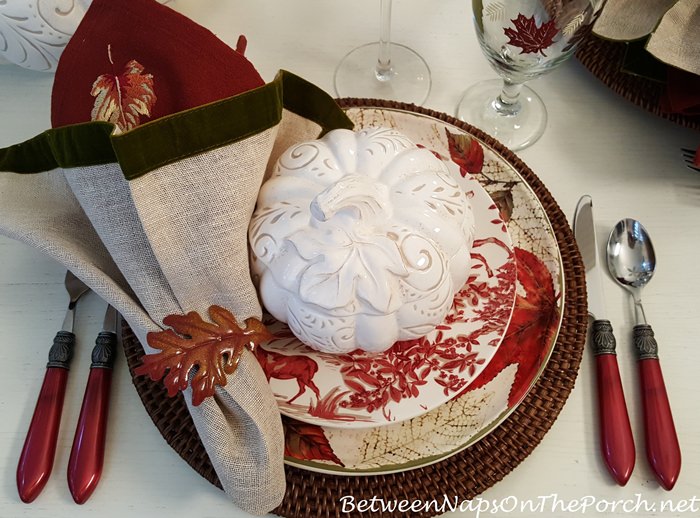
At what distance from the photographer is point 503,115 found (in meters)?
0.63

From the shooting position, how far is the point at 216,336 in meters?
0.40

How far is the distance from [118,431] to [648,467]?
0.40 metres

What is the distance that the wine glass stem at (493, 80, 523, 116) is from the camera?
2.00 feet

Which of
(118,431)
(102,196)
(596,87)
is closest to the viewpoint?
(102,196)

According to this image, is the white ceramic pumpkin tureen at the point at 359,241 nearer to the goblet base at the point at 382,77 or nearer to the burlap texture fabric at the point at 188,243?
the burlap texture fabric at the point at 188,243

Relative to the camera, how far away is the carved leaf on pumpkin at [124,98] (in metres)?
0.38

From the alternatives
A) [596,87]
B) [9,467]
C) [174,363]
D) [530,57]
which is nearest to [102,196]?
[174,363]

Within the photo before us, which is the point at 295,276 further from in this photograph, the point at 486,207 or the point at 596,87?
the point at 596,87

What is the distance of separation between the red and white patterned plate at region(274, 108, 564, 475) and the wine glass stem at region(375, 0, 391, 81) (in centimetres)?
15

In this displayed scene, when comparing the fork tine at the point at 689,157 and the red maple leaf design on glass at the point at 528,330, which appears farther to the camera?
the fork tine at the point at 689,157

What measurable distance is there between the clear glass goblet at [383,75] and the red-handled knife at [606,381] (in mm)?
227

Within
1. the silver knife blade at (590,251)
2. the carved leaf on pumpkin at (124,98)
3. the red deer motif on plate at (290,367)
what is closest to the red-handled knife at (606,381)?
the silver knife blade at (590,251)

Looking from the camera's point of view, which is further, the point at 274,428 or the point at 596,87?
the point at 596,87

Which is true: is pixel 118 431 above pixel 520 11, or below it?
below
